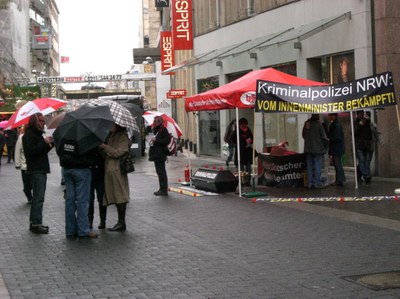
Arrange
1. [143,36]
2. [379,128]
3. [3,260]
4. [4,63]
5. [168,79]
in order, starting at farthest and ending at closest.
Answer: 1. [143,36]
2. [4,63]
3. [168,79]
4. [379,128]
5. [3,260]

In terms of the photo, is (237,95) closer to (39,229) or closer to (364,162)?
(364,162)

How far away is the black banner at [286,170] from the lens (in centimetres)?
1638

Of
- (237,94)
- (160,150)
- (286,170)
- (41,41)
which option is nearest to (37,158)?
(160,150)

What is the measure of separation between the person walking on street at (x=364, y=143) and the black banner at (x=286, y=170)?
1442mm

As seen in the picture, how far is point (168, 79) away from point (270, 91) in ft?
103

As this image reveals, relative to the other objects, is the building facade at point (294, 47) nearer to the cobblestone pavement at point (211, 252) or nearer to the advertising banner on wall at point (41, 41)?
the cobblestone pavement at point (211, 252)

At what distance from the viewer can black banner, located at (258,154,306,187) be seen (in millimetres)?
16375

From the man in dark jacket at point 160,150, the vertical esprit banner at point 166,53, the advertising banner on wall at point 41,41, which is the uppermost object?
the advertising banner on wall at point 41,41

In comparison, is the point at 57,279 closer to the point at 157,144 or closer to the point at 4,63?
the point at 157,144

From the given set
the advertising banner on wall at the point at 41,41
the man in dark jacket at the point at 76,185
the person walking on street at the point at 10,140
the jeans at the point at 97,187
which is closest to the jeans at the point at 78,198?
the man in dark jacket at the point at 76,185

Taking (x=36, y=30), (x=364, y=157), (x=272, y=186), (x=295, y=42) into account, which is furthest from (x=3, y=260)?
(x=36, y=30)

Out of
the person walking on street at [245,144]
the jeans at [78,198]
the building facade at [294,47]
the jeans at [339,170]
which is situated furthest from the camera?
the building facade at [294,47]

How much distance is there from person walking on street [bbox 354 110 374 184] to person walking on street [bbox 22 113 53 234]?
8833mm

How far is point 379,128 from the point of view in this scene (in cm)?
1806
